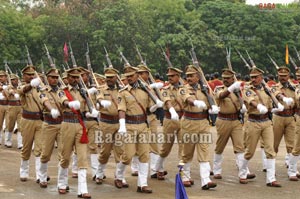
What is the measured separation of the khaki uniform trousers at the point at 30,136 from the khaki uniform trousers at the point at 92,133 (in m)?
1.04

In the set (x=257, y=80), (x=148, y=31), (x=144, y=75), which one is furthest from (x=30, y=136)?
(x=148, y=31)

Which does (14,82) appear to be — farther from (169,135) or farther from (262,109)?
(262,109)

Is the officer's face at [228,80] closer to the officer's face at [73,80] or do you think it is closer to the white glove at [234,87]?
the white glove at [234,87]

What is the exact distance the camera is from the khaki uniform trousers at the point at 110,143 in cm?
1175

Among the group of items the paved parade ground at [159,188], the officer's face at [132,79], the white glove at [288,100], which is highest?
the officer's face at [132,79]

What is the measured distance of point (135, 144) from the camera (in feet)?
36.7

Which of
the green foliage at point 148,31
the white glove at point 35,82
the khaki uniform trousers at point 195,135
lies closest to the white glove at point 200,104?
the khaki uniform trousers at point 195,135

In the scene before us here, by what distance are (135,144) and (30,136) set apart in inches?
90.0

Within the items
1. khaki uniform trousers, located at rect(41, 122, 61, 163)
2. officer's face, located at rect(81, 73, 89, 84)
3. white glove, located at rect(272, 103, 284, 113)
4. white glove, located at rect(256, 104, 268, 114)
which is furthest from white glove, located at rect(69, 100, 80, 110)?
white glove, located at rect(272, 103, 284, 113)

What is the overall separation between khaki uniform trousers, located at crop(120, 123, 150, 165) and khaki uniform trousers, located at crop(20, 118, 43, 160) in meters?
1.93

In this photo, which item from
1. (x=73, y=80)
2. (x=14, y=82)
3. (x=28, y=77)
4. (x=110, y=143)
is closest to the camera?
(x=73, y=80)

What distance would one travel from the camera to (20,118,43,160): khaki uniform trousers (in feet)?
39.2

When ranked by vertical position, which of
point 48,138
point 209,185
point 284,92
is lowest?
point 209,185

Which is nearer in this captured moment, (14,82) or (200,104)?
(200,104)
